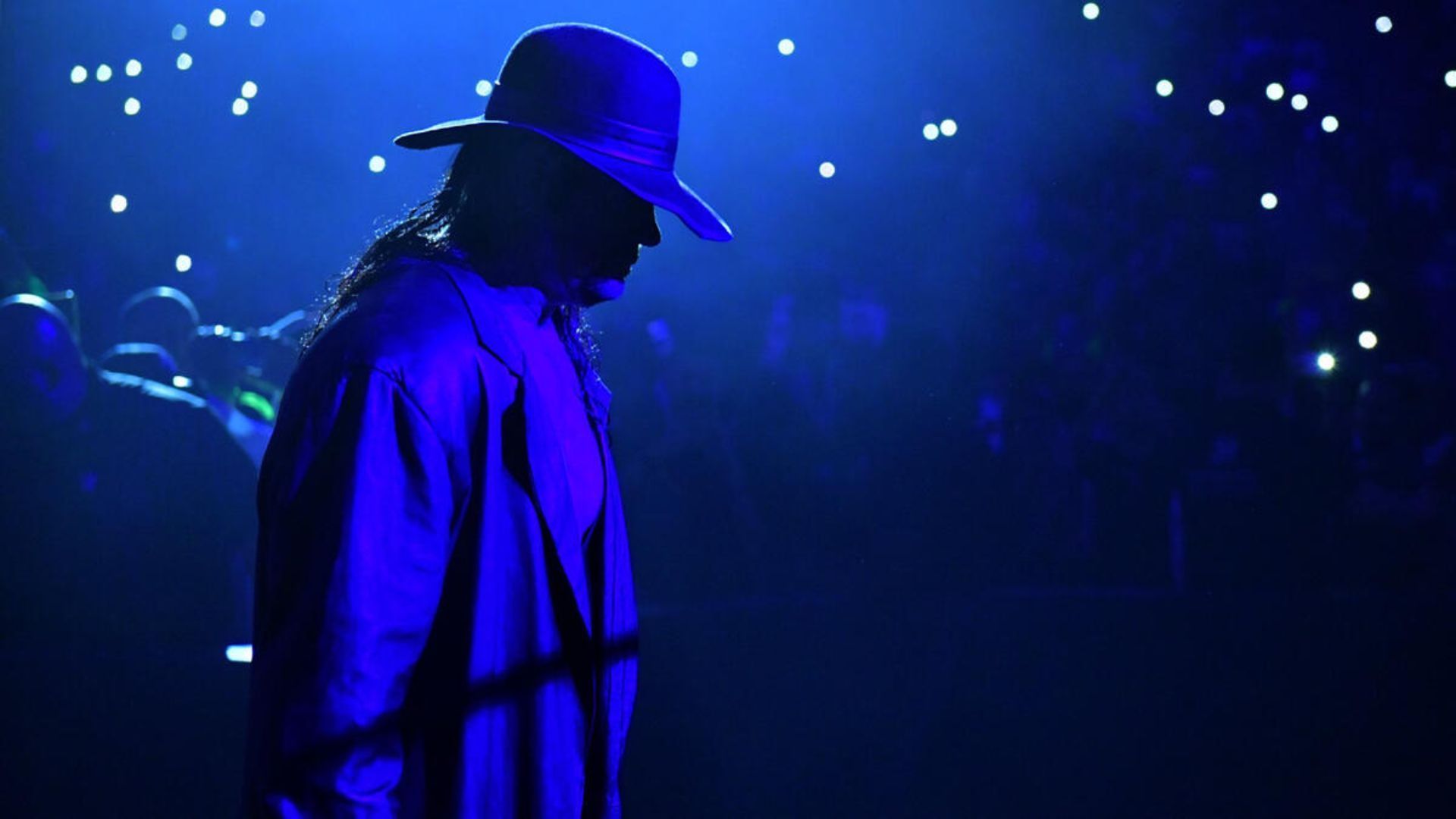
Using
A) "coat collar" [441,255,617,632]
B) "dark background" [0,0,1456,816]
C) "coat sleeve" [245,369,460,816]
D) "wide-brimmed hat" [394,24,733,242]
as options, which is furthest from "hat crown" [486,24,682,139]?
"dark background" [0,0,1456,816]

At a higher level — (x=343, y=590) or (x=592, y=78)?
(x=592, y=78)

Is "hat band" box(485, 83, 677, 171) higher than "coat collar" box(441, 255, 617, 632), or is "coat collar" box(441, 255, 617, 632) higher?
"hat band" box(485, 83, 677, 171)

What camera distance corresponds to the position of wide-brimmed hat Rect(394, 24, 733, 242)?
111 centimetres

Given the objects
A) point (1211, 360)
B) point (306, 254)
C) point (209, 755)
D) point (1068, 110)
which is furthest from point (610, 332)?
point (209, 755)

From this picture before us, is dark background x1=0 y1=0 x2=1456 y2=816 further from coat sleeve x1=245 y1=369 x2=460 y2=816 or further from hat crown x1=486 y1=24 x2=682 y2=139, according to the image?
coat sleeve x1=245 y1=369 x2=460 y2=816

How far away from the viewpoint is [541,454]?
41.0 inches

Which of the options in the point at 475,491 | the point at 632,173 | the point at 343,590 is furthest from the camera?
the point at 632,173

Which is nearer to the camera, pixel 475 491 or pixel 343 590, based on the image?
pixel 343 590

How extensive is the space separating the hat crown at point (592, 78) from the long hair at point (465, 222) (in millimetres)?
45

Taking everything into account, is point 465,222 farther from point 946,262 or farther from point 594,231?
point 946,262

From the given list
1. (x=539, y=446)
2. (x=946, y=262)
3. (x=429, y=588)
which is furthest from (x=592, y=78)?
(x=946, y=262)

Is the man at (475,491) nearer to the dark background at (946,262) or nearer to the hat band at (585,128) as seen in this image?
the hat band at (585,128)

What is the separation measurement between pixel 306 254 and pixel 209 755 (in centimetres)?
404

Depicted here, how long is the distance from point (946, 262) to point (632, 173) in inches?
249
